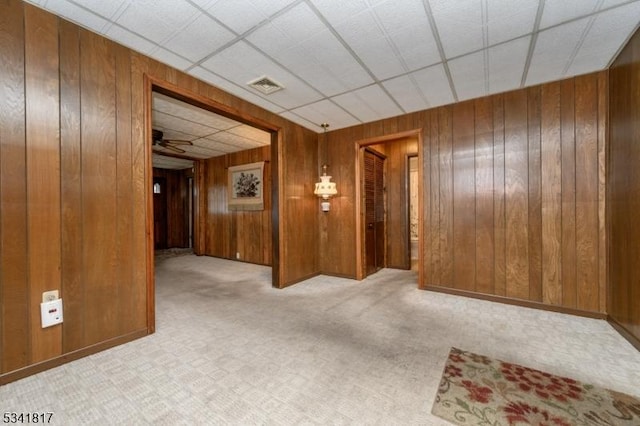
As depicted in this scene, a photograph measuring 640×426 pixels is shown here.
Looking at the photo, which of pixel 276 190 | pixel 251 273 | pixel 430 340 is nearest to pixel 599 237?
pixel 430 340

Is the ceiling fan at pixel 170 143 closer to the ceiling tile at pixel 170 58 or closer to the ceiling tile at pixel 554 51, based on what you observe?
the ceiling tile at pixel 170 58

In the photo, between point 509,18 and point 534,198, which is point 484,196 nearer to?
point 534,198

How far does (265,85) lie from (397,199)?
3480 mm

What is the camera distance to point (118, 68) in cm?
225

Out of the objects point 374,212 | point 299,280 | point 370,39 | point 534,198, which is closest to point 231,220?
point 299,280

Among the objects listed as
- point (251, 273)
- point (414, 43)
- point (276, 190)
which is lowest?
point (251, 273)

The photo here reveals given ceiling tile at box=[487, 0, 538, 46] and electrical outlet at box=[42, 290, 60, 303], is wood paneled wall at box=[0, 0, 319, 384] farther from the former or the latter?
ceiling tile at box=[487, 0, 538, 46]

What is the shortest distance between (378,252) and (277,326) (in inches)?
120

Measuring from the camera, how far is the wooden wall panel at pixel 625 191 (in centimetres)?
217

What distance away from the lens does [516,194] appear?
10.4 ft

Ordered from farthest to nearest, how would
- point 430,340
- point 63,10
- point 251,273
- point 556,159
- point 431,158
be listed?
point 251,273, point 431,158, point 556,159, point 430,340, point 63,10

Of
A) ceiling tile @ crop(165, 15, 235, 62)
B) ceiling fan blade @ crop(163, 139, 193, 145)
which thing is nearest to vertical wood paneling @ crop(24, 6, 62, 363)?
ceiling tile @ crop(165, 15, 235, 62)

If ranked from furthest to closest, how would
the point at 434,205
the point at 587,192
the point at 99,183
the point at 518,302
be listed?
the point at 434,205 < the point at 518,302 < the point at 587,192 < the point at 99,183

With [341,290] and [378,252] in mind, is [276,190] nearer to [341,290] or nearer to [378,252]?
[341,290]
